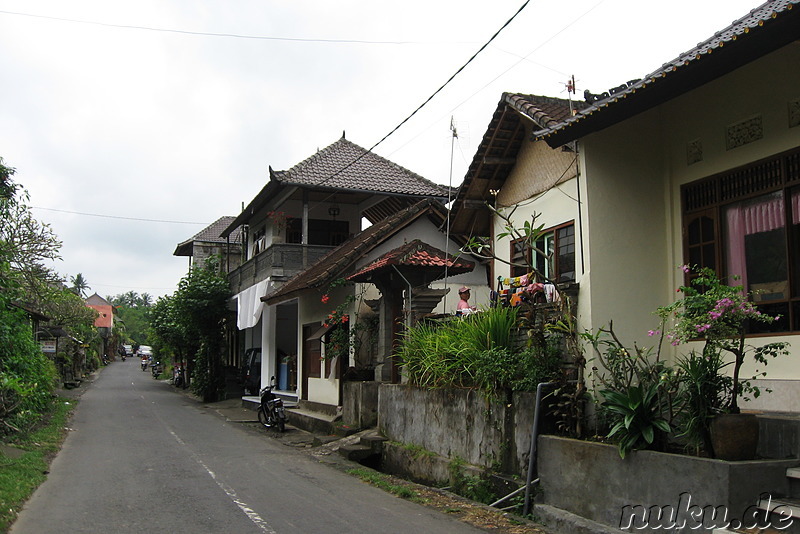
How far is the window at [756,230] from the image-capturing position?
8.05 meters

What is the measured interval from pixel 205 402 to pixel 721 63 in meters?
24.0

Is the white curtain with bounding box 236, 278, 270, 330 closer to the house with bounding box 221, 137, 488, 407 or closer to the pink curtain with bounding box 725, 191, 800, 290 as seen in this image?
the house with bounding box 221, 137, 488, 407

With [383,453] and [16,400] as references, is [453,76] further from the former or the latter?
[16,400]

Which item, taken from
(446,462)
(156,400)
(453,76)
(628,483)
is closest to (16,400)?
(446,462)

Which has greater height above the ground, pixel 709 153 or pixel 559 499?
pixel 709 153

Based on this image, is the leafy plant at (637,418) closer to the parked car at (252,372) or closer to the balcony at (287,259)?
the balcony at (287,259)

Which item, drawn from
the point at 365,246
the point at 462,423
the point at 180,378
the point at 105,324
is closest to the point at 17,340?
the point at 365,246

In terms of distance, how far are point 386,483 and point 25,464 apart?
561 centimetres

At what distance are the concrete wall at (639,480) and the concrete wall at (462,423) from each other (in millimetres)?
548

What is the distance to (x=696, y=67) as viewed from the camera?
24.3 ft

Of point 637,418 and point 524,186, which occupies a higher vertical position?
point 524,186

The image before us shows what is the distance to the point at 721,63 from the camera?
24.1 ft

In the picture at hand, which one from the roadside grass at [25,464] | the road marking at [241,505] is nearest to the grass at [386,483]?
the road marking at [241,505]

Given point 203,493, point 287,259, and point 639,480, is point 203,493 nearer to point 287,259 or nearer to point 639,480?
point 639,480
